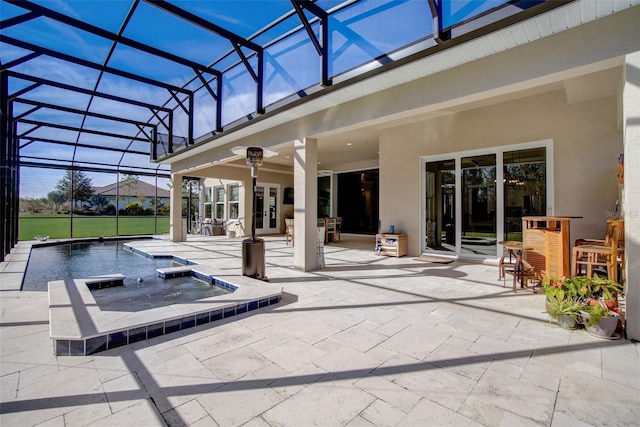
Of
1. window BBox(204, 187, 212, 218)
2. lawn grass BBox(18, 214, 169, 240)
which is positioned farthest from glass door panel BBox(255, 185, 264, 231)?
lawn grass BBox(18, 214, 169, 240)

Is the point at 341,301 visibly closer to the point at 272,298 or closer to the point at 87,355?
the point at 272,298

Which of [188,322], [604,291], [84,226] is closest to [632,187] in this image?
[604,291]

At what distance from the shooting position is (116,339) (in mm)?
2398

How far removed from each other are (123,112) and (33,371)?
8.12m

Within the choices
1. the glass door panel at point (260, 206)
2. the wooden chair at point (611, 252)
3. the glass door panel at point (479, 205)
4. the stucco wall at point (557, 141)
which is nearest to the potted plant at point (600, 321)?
the wooden chair at point (611, 252)

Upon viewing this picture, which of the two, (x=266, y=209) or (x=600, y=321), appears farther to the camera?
(x=266, y=209)

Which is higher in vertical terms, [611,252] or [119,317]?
[611,252]

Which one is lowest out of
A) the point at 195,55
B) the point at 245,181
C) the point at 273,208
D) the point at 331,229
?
the point at 331,229

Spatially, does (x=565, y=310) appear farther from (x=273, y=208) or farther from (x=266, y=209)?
(x=273, y=208)

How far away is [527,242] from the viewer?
14.1 ft

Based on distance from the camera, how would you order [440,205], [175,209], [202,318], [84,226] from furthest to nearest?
1. [84,226]
2. [175,209]
3. [440,205]
4. [202,318]

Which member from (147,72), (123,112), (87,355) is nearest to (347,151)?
(147,72)

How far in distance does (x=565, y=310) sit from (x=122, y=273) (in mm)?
6527

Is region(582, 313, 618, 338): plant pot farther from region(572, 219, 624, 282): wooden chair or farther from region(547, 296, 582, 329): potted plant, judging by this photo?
region(572, 219, 624, 282): wooden chair
